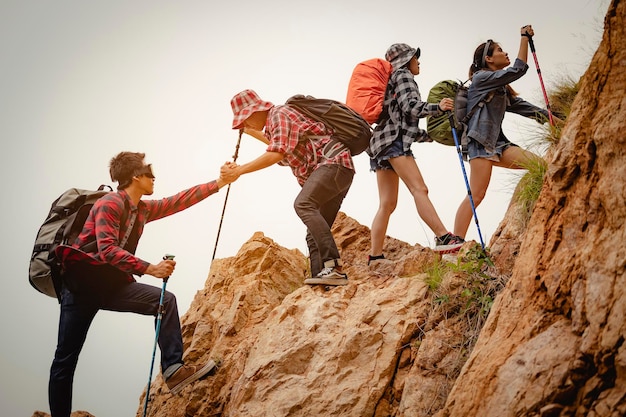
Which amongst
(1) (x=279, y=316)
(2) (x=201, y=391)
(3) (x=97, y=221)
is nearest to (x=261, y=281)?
(1) (x=279, y=316)

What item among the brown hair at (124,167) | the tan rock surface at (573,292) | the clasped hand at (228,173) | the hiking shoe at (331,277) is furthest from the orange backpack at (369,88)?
the tan rock surface at (573,292)

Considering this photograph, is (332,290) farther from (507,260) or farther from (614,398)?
(614,398)

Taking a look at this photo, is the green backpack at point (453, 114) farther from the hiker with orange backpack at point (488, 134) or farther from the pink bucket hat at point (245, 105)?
the pink bucket hat at point (245, 105)

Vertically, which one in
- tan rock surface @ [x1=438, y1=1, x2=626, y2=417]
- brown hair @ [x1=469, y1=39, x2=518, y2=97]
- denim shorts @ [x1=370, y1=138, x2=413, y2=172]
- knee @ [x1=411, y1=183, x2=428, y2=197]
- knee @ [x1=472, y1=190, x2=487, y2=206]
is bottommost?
tan rock surface @ [x1=438, y1=1, x2=626, y2=417]

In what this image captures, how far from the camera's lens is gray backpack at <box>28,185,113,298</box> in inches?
206

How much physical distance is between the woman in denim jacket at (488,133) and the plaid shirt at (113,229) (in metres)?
3.65

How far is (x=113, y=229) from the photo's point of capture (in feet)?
17.5

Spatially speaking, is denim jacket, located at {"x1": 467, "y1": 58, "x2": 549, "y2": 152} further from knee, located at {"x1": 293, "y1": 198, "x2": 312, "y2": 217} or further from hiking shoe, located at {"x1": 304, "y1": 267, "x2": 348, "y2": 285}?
hiking shoe, located at {"x1": 304, "y1": 267, "x2": 348, "y2": 285}

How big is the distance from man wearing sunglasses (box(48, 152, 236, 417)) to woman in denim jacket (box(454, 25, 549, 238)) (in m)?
3.56

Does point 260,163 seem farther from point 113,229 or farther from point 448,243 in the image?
point 448,243

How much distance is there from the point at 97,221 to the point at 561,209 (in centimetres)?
440

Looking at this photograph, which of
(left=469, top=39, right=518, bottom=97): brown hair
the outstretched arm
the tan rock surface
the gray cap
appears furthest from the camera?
the gray cap

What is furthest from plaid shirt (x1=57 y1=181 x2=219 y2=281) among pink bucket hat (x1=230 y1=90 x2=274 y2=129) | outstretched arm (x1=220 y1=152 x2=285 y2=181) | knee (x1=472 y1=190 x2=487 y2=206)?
knee (x1=472 y1=190 x2=487 y2=206)

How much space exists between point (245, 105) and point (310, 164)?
1.12 meters
